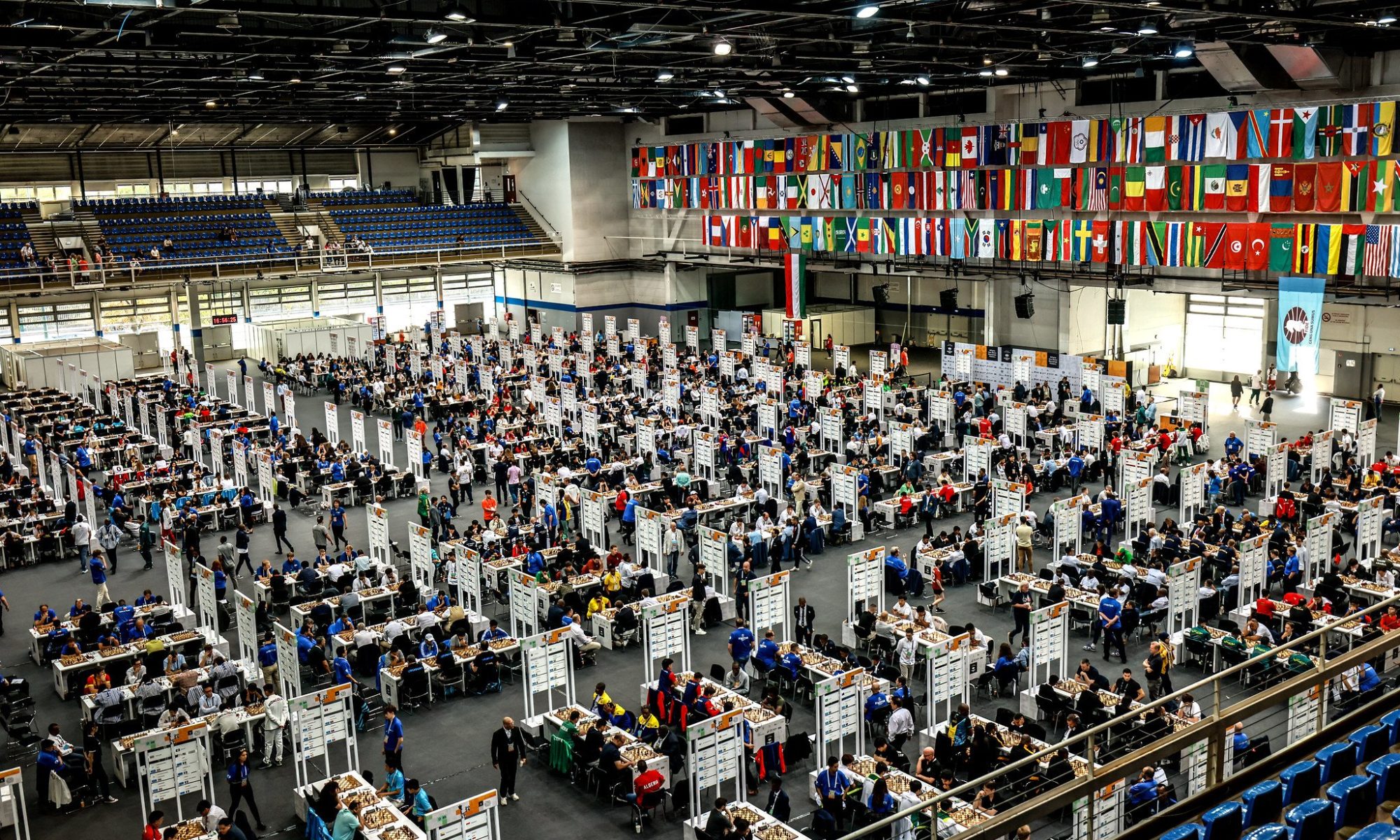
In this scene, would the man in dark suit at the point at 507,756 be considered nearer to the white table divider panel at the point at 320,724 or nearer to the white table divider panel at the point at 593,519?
the white table divider panel at the point at 320,724

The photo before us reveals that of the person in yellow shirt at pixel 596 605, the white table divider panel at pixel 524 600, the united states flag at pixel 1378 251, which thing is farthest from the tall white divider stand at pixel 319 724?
the united states flag at pixel 1378 251

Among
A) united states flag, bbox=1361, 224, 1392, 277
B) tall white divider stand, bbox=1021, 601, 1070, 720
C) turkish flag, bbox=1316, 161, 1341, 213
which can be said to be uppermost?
turkish flag, bbox=1316, 161, 1341, 213

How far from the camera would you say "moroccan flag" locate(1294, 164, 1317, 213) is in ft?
114

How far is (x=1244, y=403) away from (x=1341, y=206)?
294 inches

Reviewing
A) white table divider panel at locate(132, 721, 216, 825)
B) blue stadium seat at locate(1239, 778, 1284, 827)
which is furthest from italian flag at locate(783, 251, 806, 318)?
blue stadium seat at locate(1239, 778, 1284, 827)

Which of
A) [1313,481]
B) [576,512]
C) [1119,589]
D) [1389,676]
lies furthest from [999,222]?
[1389,676]

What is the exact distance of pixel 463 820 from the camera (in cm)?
1345

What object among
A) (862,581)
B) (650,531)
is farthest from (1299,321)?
(650,531)

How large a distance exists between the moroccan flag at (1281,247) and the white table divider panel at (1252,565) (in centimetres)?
1762

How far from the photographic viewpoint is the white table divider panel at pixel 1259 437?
28.8 m

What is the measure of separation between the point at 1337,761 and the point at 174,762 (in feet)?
43.9

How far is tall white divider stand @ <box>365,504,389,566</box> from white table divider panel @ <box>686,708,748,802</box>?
1120cm

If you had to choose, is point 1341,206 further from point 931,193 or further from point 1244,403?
point 931,193

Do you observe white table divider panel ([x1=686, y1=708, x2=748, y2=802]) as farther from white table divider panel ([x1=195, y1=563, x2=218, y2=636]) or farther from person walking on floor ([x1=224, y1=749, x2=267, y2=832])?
white table divider panel ([x1=195, y1=563, x2=218, y2=636])
